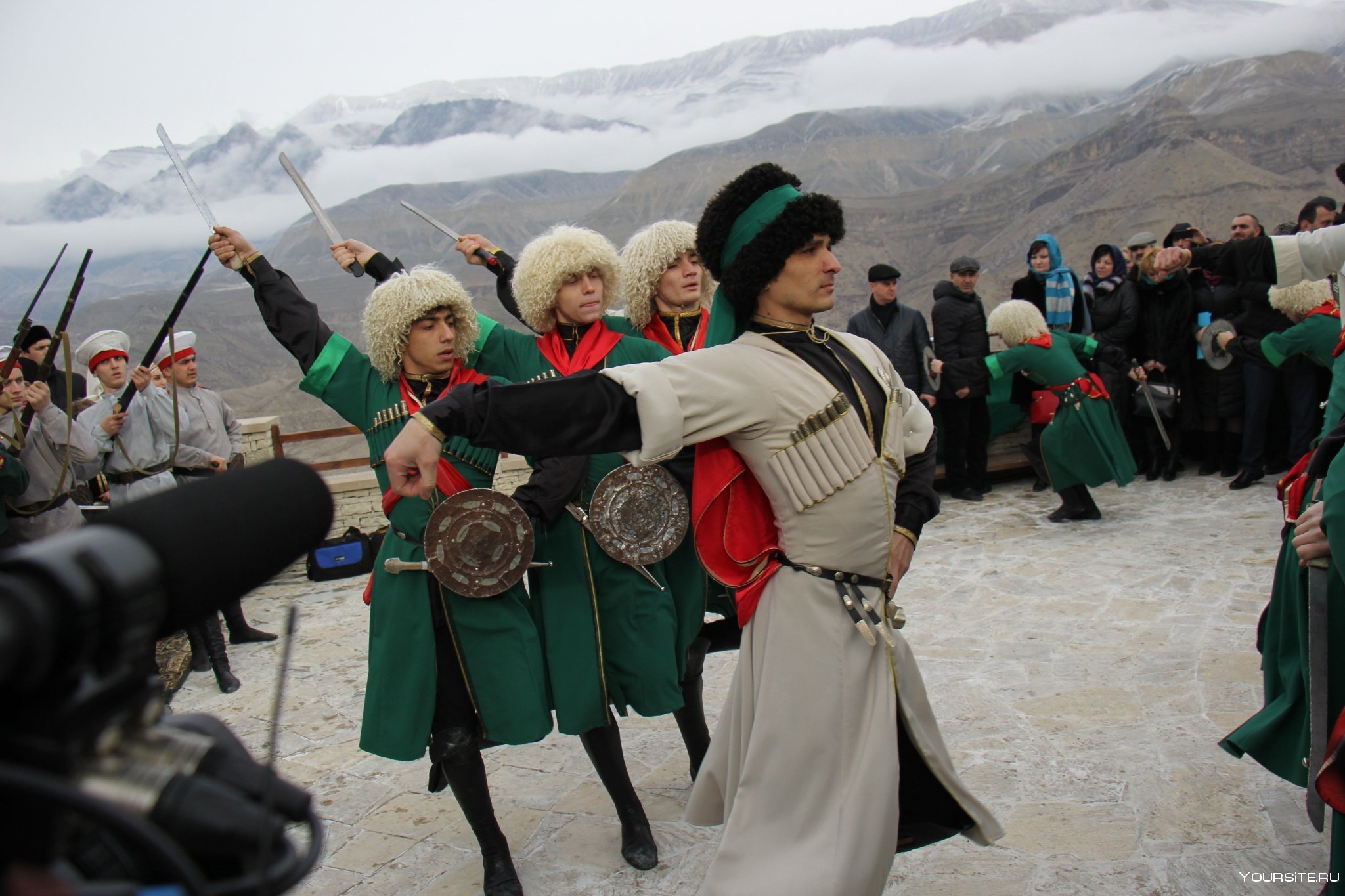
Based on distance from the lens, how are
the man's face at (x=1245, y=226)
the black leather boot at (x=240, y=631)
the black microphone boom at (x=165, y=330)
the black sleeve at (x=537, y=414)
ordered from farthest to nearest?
the man's face at (x=1245, y=226)
the black leather boot at (x=240, y=631)
the black microphone boom at (x=165, y=330)
the black sleeve at (x=537, y=414)

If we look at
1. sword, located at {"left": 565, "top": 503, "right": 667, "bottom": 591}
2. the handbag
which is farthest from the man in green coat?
the handbag

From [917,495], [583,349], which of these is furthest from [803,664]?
[583,349]

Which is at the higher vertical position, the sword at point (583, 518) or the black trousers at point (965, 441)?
the sword at point (583, 518)

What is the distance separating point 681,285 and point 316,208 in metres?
1.52

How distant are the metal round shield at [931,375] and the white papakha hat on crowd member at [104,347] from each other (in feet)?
18.9

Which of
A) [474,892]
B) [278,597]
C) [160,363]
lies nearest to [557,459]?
[474,892]

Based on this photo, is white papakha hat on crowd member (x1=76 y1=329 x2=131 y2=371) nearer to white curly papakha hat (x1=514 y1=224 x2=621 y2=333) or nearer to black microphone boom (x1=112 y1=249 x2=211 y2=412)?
black microphone boom (x1=112 y1=249 x2=211 y2=412)

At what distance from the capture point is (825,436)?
2.30 metres

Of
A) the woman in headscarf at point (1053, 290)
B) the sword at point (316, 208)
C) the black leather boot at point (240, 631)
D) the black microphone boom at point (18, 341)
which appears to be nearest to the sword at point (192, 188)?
the sword at point (316, 208)

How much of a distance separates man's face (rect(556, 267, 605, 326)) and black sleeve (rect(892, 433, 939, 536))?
4.75 feet

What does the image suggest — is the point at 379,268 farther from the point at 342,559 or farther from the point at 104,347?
the point at 342,559

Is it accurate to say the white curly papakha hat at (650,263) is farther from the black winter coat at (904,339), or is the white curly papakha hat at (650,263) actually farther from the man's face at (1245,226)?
the man's face at (1245,226)

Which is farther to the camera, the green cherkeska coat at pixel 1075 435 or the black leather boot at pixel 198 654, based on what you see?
the green cherkeska coat at pixel 1075 435

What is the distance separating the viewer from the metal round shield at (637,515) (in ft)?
10.9
